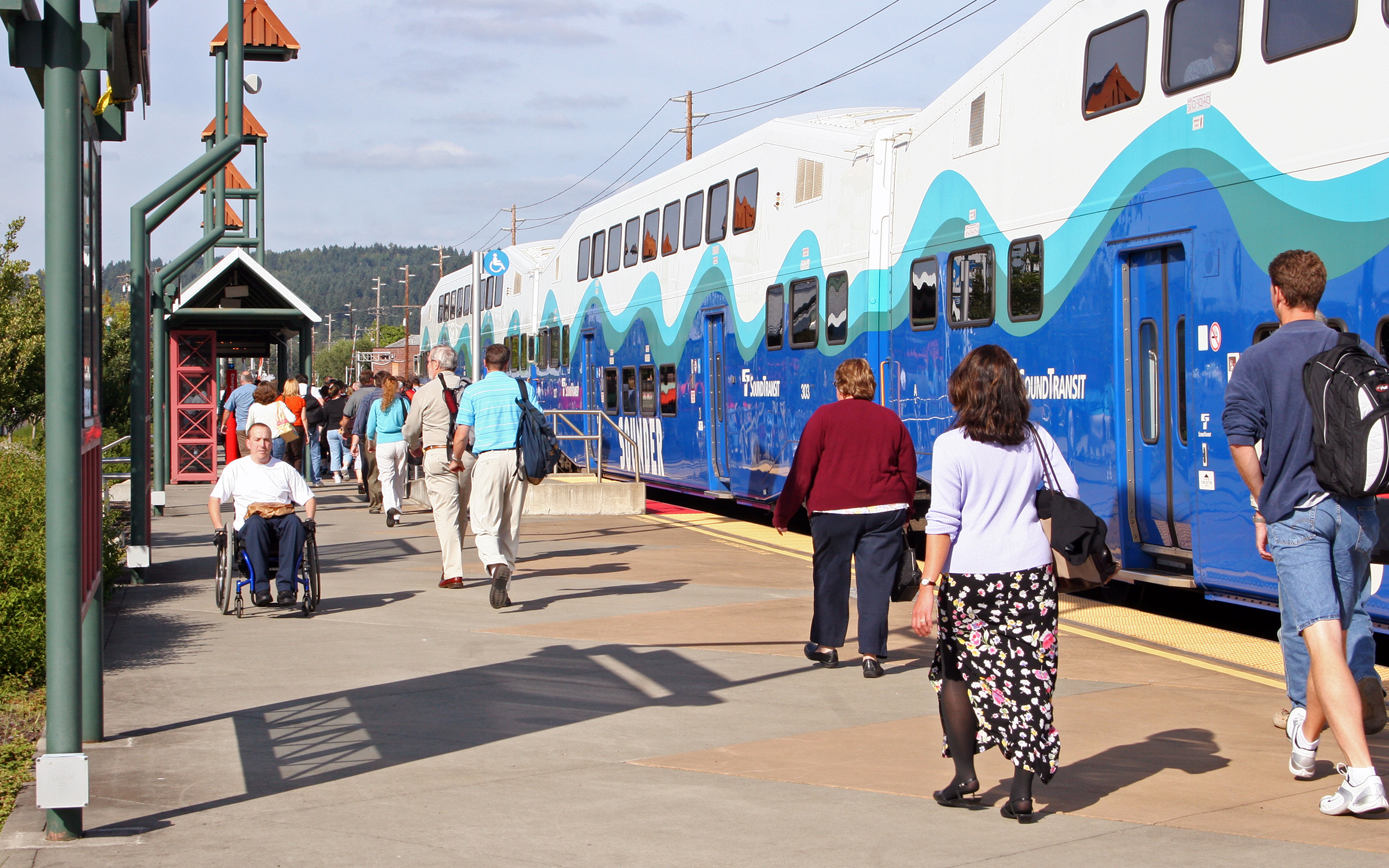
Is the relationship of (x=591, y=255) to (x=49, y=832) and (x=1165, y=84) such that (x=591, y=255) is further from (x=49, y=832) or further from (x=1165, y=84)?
(x=49, y=832)

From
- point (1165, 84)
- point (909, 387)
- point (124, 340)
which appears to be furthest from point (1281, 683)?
point (124, 340)

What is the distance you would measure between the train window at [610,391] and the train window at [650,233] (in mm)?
2413

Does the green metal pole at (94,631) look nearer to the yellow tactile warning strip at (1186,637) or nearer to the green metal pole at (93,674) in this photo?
the green metal pole at (93,674)

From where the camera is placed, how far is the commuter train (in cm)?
797

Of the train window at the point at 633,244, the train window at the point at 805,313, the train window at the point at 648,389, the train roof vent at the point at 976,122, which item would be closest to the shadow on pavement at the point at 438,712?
the train roof vent at the point at 976,122

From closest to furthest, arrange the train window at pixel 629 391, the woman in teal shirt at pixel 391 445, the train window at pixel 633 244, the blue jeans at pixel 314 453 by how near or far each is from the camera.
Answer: the woman in teal shirt at pixel 391 445 → the train window at pixel 633 244 → the train window at pixel 629 391 → the blue jeans at pixel 314 453

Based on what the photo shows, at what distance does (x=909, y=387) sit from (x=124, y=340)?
1651 inches

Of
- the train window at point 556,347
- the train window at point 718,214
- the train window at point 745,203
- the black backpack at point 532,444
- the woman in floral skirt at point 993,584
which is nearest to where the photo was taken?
the woman in floral skirt at point 993,584

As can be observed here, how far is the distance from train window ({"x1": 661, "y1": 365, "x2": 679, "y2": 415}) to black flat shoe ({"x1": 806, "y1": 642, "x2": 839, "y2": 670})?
448 inches

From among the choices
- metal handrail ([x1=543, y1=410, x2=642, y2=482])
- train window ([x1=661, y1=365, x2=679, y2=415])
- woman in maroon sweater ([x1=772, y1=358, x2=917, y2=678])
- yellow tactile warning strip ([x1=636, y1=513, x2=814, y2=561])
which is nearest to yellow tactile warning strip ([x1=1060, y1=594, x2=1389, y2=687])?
woman in maroon sweater ([x1=772, y1=358, x2=917, y2=678])

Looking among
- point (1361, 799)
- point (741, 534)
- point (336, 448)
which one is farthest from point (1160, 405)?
point (336, 448)

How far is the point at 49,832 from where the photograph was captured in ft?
15.8

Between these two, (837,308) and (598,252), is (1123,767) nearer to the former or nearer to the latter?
(837,308)

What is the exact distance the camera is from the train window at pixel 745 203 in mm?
16641
